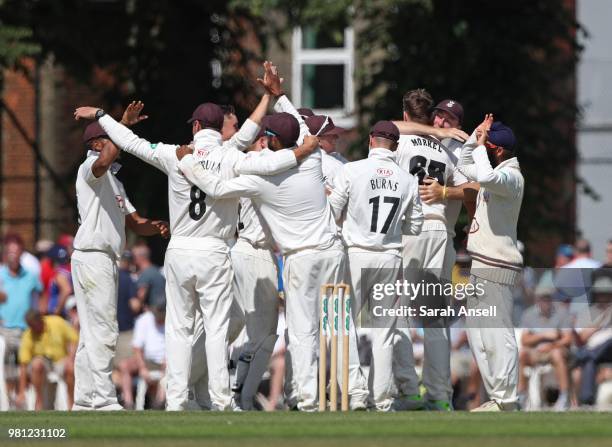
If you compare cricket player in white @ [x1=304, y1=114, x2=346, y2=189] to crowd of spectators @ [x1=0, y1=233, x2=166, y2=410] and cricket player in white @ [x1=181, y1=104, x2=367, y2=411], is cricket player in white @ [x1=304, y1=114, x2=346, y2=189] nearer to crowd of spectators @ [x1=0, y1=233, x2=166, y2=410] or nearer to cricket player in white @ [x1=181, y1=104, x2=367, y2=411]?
cricket player in white @ [x1=181, y1=104, x2=367, y2=411]

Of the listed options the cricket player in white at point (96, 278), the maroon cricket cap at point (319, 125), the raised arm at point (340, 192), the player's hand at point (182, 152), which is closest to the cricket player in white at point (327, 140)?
the maroon cricket cap at point (319, 125)

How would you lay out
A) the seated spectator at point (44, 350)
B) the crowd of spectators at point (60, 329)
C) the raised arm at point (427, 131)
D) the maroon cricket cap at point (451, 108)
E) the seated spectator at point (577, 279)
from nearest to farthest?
1. the raised arm at point (427, 131)
2. the maroon cricket cap at point (451, 108)
3. the seated spectator at point (577, 279)
4. the seated spectator at point (44, 350)
5. the crowd of spectators at point (60, 329)

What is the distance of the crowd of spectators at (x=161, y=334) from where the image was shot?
60.7 feet

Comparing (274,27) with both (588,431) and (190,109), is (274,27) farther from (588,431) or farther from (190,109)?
(588,431)

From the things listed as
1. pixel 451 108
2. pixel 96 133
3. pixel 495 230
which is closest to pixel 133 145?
pixel 96 133

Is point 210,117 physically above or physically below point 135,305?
above

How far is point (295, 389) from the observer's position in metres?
15.3

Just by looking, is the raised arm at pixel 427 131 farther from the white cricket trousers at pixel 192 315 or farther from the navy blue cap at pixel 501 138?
the white cricket trousers at pixel 192 315

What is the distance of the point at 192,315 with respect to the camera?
594 inches

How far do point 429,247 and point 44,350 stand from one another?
6.48 metres

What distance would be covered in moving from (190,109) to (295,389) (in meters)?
9.97

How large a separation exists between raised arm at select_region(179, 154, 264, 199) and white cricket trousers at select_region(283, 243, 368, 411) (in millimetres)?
722

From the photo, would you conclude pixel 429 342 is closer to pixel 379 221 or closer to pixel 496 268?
pixel 496 268

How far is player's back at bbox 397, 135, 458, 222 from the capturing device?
15.6m
